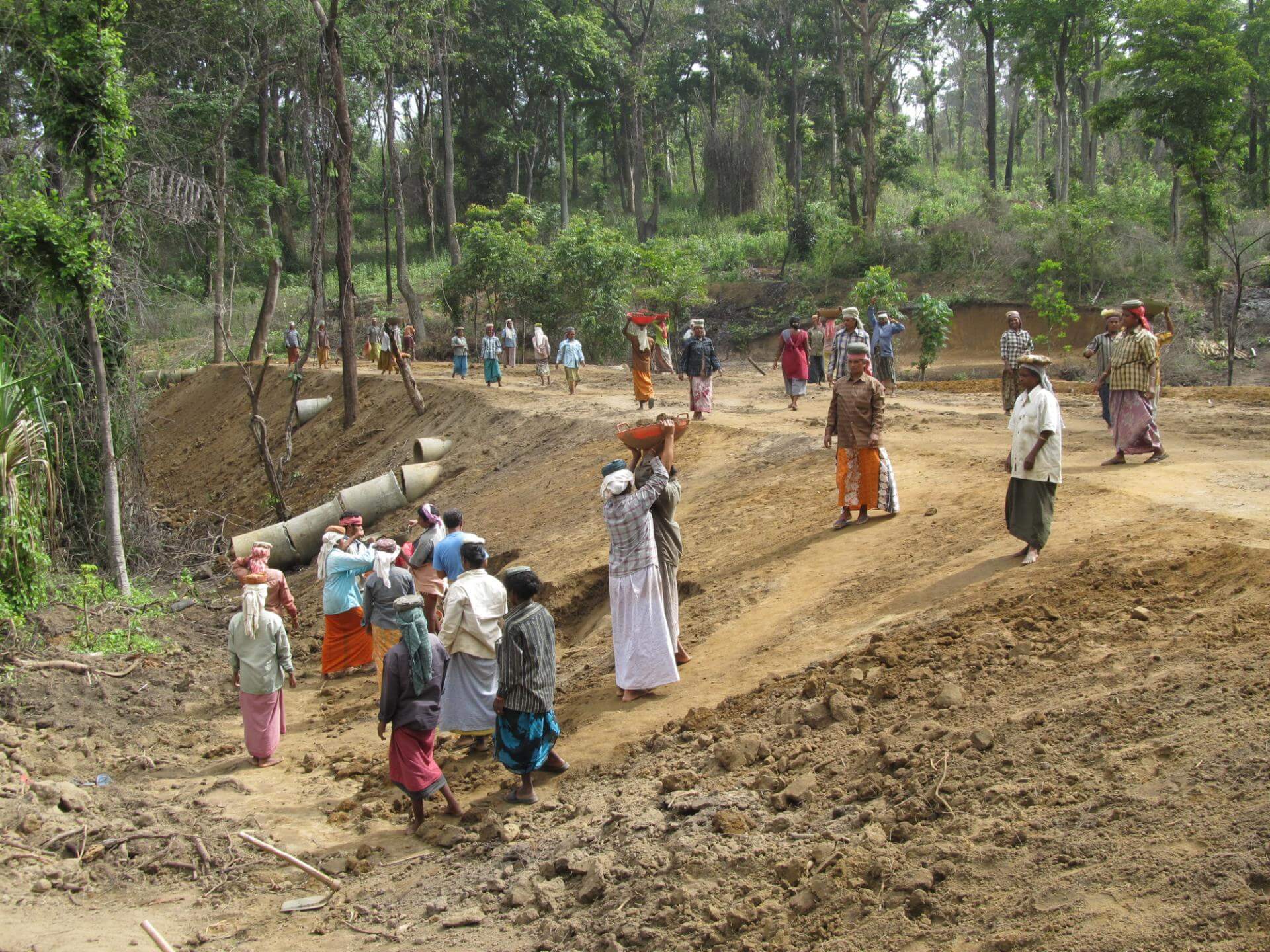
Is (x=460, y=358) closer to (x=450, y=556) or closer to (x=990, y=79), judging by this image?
(x=450, y=556)

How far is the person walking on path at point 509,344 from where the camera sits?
2678 centimetres

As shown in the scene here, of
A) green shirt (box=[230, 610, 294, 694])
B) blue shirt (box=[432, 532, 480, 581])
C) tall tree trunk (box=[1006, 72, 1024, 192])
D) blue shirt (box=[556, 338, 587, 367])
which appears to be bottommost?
green shirt (box=[230, 610, 294, 694])

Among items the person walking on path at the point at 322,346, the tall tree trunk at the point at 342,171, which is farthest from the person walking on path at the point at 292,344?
the tall tree trunk at the point at 342,171

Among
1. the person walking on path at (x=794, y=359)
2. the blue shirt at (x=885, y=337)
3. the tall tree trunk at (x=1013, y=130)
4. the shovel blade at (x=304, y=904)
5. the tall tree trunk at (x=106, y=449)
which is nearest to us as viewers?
the shovel blade at (x=304, y=904)

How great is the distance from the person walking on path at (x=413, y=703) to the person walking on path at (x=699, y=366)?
901 centimetres

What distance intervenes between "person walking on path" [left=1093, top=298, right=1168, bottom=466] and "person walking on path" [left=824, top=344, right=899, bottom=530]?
239cm

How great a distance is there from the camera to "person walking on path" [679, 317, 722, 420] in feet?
48.4

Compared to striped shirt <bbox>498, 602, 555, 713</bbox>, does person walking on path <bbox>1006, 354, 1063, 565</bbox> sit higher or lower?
higher

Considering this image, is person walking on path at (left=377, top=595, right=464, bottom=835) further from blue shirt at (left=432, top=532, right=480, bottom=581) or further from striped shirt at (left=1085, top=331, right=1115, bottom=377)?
striped shirt at (left=1085, top=331, right=1115, bottom=377)

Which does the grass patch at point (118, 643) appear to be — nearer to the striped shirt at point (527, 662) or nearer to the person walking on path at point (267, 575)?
the person walking on path at point (267, 575)

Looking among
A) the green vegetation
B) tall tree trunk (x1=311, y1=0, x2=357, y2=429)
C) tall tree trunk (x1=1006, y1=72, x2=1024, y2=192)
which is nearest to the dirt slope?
tall tree trunk (x1=311, y1=0, x2=357, y2=429)

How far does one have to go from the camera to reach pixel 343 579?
9773mm

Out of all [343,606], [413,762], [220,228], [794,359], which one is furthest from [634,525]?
[220,228]

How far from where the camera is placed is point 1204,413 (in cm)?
1360
